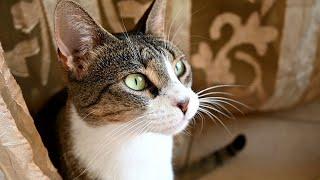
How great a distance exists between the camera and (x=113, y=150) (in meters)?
0.96

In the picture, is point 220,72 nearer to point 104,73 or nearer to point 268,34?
point 268,34

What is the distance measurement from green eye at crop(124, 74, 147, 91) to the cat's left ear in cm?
15

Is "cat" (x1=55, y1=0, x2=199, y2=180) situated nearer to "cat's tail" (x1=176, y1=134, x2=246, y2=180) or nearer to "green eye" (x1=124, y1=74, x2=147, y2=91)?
"green eye" (x1=124, y1=74, x2=147, y2=91)

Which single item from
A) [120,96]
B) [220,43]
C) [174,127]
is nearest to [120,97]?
[120,96]

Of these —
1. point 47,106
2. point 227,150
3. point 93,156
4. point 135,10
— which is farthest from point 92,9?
point 227,150

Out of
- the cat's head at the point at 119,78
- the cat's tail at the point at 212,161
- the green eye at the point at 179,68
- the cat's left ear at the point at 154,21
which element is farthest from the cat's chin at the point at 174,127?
the cat's tail at the point at 212,161

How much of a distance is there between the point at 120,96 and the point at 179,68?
15 centimetres

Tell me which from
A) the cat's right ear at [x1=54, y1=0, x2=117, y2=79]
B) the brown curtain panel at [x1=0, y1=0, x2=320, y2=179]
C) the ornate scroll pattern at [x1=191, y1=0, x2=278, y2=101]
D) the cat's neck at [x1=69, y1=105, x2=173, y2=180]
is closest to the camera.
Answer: the cat's right ear at [x1=54, y1=0, x2=117, y2=79]

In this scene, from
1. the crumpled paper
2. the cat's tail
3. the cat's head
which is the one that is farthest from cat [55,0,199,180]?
the cat's tail

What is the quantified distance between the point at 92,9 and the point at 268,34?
0.48 m

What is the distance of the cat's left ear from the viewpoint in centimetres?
96

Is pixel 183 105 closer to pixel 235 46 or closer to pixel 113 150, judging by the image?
pixel 113 150

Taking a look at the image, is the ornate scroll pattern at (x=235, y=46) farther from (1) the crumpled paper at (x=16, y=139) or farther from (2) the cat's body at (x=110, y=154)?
(1) the crumpled paper at (x=16, y=139)

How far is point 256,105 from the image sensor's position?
1420mm
